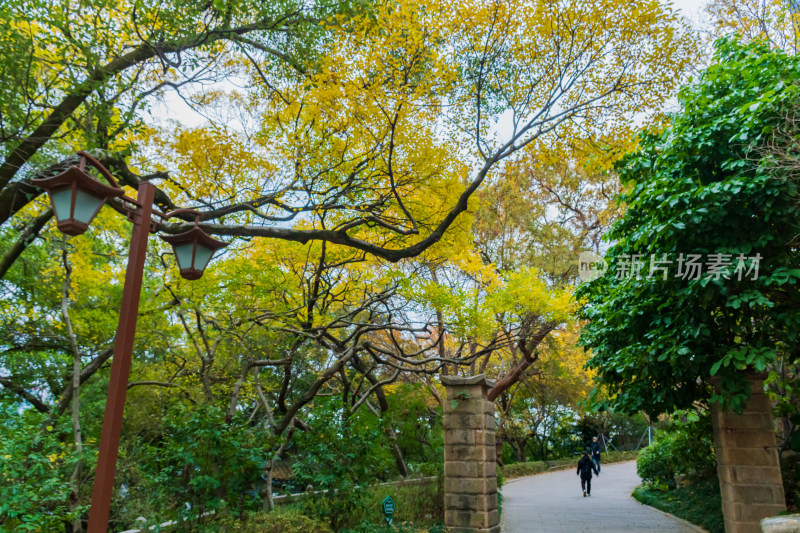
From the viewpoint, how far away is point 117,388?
3875 mm

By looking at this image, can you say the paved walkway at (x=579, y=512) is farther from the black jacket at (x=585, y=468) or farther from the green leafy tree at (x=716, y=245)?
the green leafy tree at (x=716, y=245)

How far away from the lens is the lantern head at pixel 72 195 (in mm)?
3941

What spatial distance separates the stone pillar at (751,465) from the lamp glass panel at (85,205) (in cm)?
772

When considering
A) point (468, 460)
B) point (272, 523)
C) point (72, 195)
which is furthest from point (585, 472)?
point (72, 195)

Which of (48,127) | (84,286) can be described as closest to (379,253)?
(48,127)

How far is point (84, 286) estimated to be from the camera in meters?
11.8

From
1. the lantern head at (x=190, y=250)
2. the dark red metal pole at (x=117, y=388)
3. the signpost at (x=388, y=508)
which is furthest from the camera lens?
the signpost at (x=388, y=508)

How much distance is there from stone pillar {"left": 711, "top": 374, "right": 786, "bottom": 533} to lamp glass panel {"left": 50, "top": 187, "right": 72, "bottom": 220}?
7.88 meters

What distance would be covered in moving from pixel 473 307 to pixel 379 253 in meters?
3.68

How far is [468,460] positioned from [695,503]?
5.43 metres

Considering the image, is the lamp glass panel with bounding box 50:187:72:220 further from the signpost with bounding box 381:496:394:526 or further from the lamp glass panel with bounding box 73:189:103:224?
the signpost with bounding box 381:496:394:526

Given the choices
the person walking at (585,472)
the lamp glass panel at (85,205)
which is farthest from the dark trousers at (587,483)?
the lamp glass panel at (85,205)

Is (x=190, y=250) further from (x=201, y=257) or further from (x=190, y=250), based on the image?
(x=201, y=257)

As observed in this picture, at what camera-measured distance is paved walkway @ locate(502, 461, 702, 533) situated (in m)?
9.81
